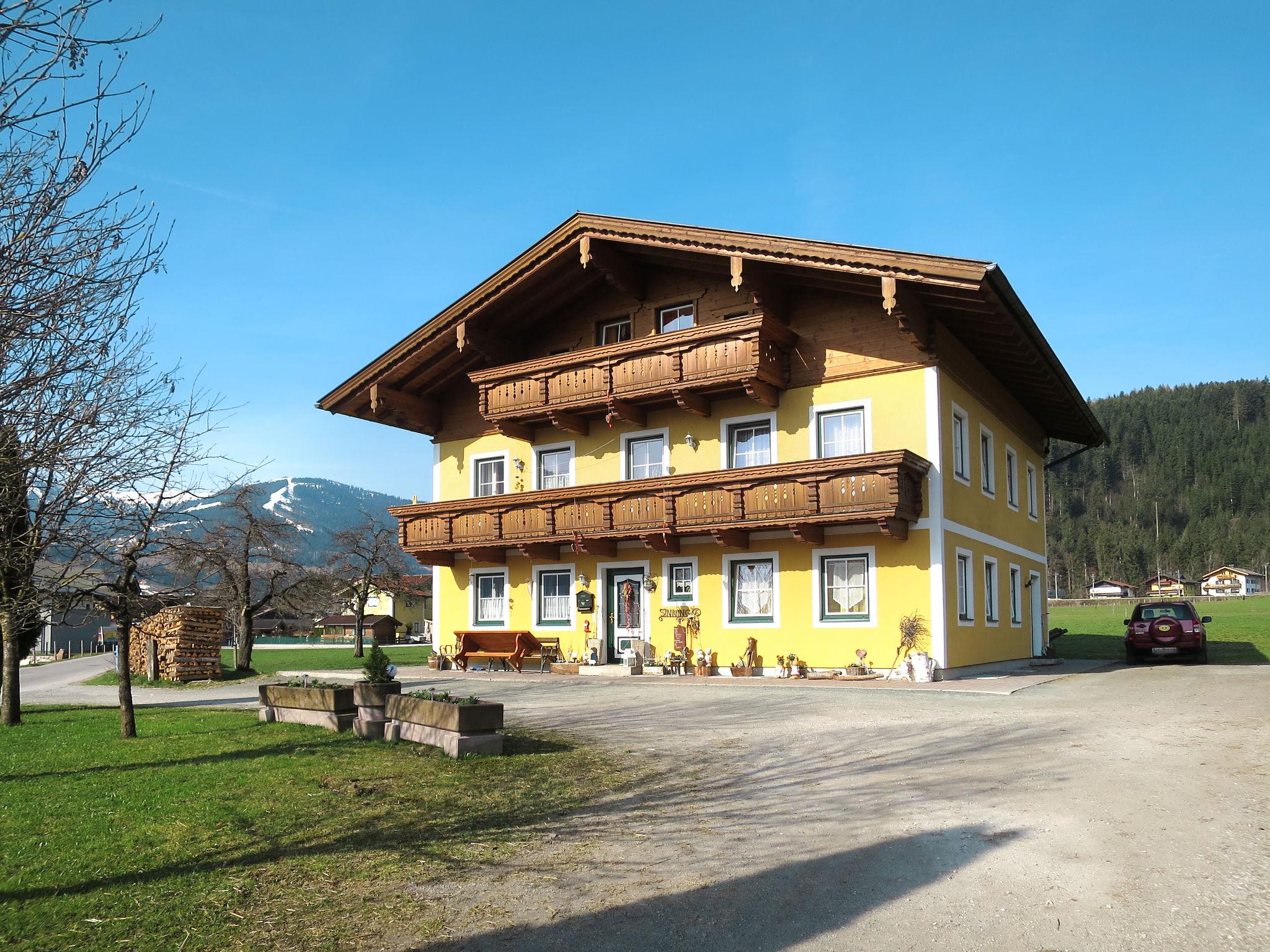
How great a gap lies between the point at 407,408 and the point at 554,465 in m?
4.51

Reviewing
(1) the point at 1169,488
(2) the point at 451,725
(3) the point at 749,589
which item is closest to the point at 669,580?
(3) the point at 749,589

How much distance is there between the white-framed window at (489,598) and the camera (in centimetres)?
2731

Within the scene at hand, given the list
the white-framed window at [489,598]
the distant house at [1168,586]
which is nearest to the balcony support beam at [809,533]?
the white-framed window at [489,598]

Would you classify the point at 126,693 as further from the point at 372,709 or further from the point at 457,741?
the point at 457,741

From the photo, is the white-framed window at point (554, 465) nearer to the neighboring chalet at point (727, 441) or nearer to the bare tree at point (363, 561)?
the neighboring chalet at point (727, 441)

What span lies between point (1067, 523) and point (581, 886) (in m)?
165

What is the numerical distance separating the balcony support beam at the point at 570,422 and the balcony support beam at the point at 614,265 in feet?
10.9

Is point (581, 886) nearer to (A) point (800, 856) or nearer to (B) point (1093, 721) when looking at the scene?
(A) point (800, 856)

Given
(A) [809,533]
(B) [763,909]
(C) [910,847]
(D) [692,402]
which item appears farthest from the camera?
(D) [692,402]

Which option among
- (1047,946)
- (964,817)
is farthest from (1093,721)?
(1047,946)

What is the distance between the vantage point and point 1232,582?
13888 cm

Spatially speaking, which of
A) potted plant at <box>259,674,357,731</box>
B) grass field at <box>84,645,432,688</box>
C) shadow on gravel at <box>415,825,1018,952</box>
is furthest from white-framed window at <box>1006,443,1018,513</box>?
shadow on gravel at <box>415,825,1018,952</box>

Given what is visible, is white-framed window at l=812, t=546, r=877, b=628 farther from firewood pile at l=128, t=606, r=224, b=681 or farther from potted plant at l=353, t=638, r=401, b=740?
firewood pile at l=128, t=606, r=224, b=681

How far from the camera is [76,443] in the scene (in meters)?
6.17
